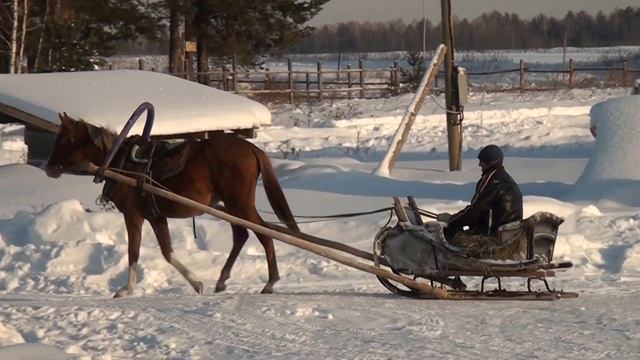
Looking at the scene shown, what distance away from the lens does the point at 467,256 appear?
31.1ft

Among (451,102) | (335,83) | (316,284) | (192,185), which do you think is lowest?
(316,284)

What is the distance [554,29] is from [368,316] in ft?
432

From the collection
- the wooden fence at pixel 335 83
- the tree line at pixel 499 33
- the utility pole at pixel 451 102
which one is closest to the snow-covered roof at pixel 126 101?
the utility pole at pixel 451 102

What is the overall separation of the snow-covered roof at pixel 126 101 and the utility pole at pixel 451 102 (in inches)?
128

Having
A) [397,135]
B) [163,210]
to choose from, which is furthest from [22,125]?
[163,210]

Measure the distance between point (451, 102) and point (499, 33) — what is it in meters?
125

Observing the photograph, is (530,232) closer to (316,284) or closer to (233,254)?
(316,284)

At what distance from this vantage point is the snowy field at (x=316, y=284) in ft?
26.2

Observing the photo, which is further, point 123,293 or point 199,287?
point 199,287

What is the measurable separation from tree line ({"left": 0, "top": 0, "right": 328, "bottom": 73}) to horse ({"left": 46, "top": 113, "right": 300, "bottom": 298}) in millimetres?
21612

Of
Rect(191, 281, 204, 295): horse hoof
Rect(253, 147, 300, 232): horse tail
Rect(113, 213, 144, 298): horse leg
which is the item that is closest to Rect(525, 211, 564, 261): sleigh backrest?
Rect(253, 147, 300, 232): horse tail

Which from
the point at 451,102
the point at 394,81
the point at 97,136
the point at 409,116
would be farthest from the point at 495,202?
the point at 394,81

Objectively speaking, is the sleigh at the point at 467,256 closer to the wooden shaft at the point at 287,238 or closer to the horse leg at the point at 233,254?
the wooden shaft at the point at 287,238

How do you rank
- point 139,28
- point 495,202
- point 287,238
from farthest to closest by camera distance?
point 139,28 < point 287,238 < point 495,202
